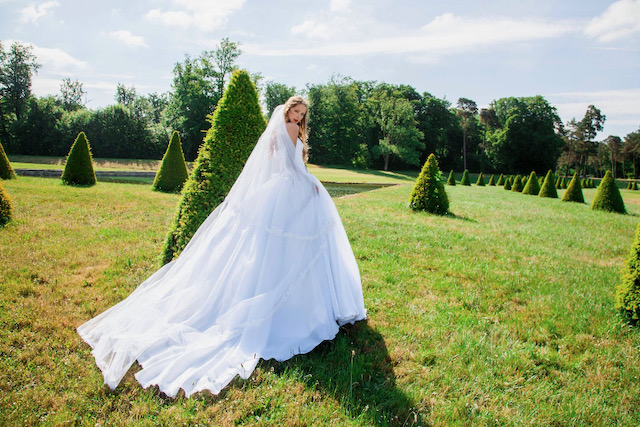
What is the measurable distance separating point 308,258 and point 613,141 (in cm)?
8068

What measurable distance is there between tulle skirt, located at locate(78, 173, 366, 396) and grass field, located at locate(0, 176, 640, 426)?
171 mm

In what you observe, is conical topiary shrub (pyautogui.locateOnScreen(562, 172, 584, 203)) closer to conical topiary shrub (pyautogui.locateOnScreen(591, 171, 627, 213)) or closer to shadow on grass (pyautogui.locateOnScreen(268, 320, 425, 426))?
conical topiary shrub (pyautogui.locateOnScreen(591, 171, 627, 213))

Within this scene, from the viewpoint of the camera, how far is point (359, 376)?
3035 millimetres

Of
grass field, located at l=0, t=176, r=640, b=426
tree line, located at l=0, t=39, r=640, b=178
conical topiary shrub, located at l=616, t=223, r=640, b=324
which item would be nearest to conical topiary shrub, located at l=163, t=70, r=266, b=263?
grass field, located at l=0, t=176, r=640, b=426

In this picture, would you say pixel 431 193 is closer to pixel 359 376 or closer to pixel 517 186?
pixel 359 376

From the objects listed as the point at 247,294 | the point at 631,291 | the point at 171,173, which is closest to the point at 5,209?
the point at 247,294

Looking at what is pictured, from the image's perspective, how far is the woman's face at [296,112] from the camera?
12.9 feet

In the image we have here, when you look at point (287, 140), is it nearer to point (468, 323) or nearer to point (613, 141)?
point (468, 323)

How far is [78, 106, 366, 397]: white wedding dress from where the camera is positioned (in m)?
2.99

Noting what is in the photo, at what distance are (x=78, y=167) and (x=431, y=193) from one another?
568 inches

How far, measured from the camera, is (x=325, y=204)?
3.82 m

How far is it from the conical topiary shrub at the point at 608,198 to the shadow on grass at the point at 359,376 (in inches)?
695

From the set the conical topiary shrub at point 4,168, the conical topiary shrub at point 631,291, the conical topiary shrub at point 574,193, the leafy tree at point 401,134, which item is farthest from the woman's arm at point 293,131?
the leafy tree at point 401,134

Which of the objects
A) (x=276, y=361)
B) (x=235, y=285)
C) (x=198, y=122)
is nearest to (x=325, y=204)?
(x=235, y=285)
